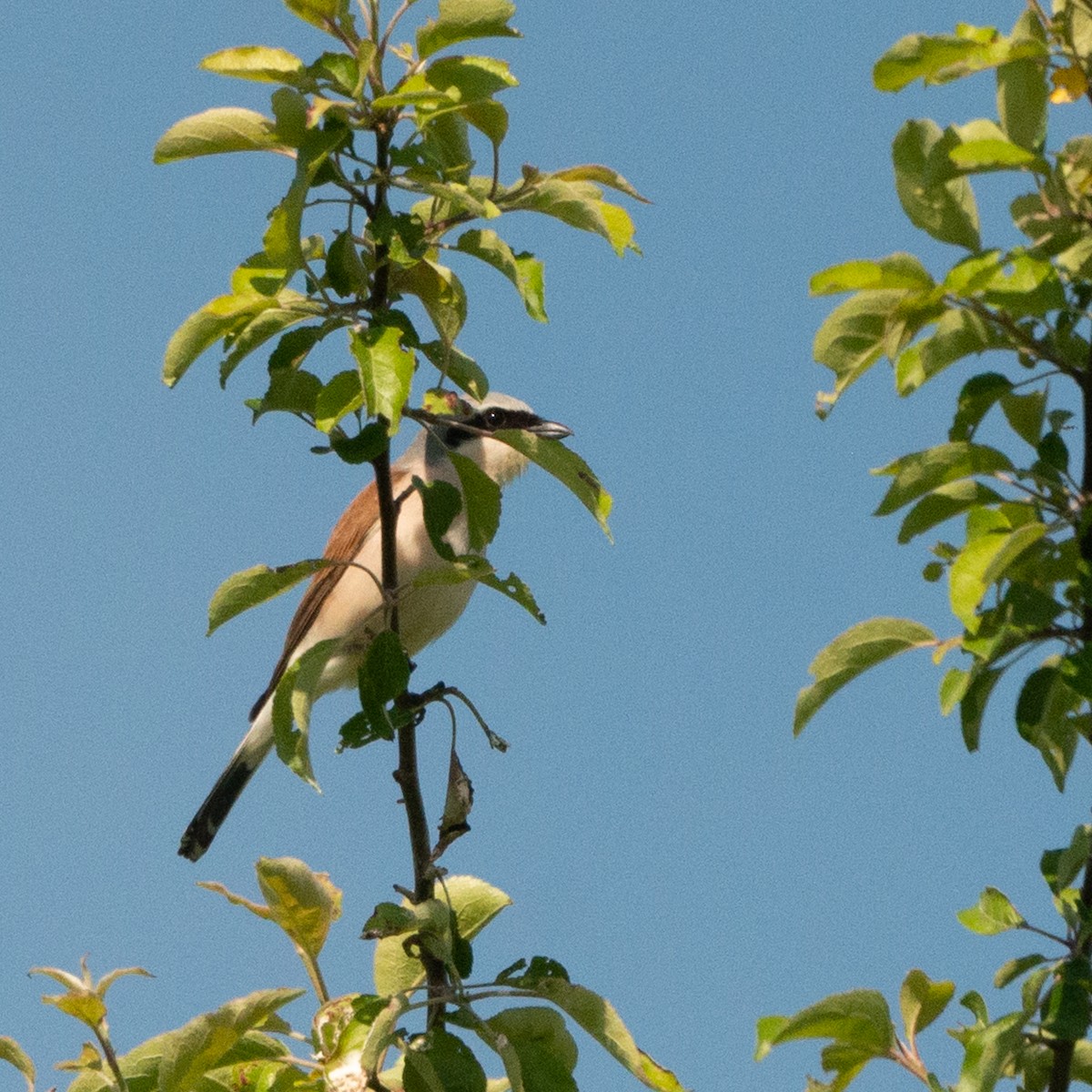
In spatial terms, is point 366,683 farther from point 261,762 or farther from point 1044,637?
point 261,762

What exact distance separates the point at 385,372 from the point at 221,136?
547mm

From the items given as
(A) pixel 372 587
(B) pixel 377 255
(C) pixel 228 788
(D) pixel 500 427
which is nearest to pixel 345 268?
(B) pixel 377 255

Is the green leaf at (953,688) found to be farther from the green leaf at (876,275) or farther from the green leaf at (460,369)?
the green leaf at (460,369)

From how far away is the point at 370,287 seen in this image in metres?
2.69

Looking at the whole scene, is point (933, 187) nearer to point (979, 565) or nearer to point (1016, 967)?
point (979, 565)

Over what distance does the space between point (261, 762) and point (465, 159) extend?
13.3ft

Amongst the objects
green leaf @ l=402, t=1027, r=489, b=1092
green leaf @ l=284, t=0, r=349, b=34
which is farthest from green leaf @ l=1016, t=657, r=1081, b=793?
green leaf @ l=284, t=0, r=349, b=34

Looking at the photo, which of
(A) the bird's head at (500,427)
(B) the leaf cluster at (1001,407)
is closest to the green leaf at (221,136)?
(B) the leaf cluster at (1001,407)

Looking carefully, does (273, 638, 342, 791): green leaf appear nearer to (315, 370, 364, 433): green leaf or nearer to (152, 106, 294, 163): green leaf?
(315, 370, 364, 433): green leaf

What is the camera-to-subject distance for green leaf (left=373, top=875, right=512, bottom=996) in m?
2.75

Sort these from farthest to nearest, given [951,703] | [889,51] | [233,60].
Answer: [233,60], [951,703], [889,51]

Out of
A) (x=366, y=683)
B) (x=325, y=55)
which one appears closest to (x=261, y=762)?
(x=366, y=683)

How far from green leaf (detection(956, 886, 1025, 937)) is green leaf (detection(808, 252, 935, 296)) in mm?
864

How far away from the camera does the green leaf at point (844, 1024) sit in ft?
7.25
